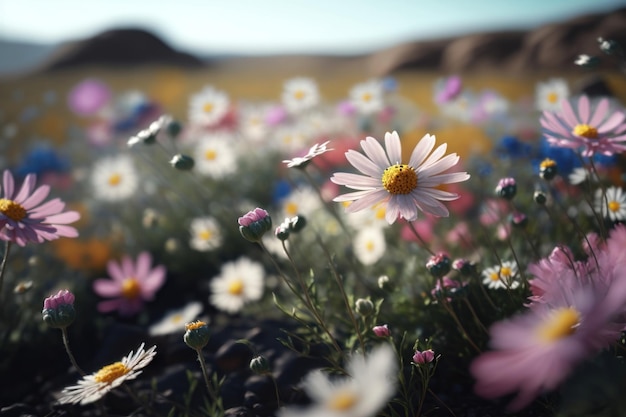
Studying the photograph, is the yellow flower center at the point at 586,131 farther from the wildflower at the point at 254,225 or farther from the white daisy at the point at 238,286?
the white daisy at the point at 238,286

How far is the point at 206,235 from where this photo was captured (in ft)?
8.90

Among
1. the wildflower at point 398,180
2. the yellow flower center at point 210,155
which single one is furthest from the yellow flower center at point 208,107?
the wildflower at point 398,180

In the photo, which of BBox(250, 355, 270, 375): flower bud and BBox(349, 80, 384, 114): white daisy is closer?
BBox(250, 355, 270, 375): flower bud

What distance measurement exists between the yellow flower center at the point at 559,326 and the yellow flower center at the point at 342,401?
32 cm

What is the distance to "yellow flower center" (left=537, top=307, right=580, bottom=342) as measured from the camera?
2.75 ft

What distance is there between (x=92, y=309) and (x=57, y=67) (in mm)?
6431

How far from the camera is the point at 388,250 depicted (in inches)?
99.4

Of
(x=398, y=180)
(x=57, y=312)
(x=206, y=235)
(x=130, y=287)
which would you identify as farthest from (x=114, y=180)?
(x=398, y=180)

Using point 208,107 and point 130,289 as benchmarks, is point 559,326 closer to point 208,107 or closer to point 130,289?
point 130,289

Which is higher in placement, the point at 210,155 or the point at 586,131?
the point at 586,131

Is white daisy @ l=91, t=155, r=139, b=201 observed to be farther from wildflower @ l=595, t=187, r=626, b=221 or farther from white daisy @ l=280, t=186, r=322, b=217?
wildflower @ l=595, t=187, r=626, b=221

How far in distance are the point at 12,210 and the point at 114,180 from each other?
2.05 metres

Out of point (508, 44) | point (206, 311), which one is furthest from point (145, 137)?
point (508, 44)

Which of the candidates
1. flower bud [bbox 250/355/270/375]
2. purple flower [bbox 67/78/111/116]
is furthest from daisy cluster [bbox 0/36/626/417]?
purple flower [bbox 67/78/111/116]
